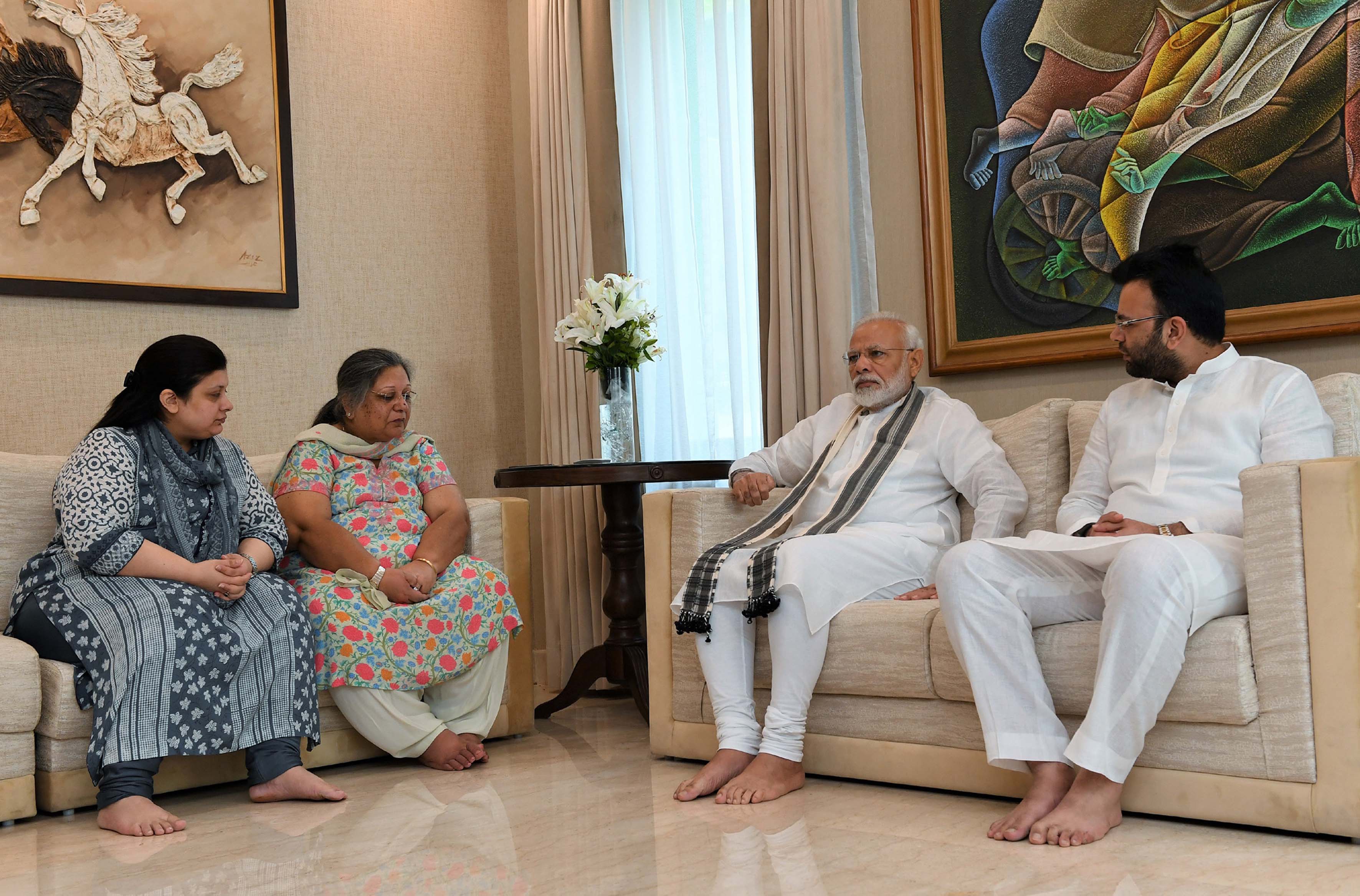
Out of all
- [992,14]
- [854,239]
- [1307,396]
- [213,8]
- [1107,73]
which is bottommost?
[1307,396]

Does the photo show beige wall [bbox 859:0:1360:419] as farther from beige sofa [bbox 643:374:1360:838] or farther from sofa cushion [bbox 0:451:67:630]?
sofa cushion [bbox 0:451:67:630]

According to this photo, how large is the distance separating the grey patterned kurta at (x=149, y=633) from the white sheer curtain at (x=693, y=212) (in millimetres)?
1742

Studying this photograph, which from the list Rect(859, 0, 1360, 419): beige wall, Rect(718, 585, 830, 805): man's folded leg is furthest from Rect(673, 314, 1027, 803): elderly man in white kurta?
Rect(859, 0, 1360, 419): beige wall

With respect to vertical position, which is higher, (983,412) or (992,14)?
(992,14)

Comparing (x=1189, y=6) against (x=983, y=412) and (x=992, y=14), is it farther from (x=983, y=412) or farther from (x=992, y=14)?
(x=983, y=412)

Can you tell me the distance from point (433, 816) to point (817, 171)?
7.27ft

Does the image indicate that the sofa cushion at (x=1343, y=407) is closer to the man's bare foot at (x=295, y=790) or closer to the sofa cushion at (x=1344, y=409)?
the sofa cushion at (x=1344, y=409)

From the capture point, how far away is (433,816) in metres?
2.66

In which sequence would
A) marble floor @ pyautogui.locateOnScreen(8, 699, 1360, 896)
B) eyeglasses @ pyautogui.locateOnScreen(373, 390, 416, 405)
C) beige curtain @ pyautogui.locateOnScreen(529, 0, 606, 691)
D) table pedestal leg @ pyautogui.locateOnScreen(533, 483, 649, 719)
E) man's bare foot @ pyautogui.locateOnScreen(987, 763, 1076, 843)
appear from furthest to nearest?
1. beige curtain @ pyautogui.locateOnScreen(529, 0, 606, 691)
2. table pedestal leg @ pyautogui.locateOnScreen(533, 483, 649, 719)
3. eyeglasses @ pyautogui.locateOnScreen(373, 390, 416, 405)
4. man's bare foot @ pyautogui.locateOnScreen(987, 763, 1076, 843)
5. marble floor @ pyautogui.locateOnScreen(8, 699, 1360, 896)

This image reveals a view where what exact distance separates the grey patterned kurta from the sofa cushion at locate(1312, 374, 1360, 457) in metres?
2.43

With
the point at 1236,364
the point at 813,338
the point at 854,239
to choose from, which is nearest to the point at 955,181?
the point at 854,239

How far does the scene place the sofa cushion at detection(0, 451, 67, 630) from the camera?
310 cm

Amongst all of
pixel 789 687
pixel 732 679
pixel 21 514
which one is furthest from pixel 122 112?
pixel 789 687

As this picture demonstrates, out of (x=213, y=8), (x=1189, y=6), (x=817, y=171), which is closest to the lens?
(x=1189, y=6)
